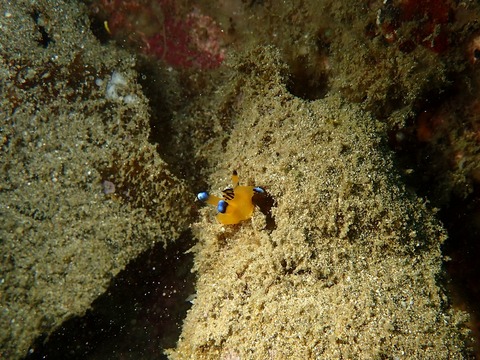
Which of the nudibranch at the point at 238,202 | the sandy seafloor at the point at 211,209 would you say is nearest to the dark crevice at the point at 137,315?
the sandy seafloor at the point at 211,209

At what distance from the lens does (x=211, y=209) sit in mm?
3348

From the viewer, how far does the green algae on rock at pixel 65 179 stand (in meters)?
3.29

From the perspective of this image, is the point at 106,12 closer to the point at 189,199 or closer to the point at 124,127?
the point at 124,127

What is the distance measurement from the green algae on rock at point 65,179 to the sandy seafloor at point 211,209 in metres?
0.01

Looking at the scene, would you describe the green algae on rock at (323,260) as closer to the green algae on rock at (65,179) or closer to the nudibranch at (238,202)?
the nudibranch at (238,202)

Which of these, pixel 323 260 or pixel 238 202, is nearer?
pixel 323 260

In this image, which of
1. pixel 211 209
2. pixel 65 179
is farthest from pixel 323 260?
pixel 65 179

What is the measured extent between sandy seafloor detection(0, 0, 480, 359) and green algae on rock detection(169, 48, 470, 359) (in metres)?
0.01

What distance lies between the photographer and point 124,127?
11.8 ft

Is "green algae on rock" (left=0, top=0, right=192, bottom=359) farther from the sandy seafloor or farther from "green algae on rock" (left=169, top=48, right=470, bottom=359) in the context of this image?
"green algae on rock" (left=169, top=48, right=470, bottom=359)

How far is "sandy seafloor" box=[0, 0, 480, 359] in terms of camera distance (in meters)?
2.19

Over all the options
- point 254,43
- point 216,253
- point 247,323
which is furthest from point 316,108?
point 247,323

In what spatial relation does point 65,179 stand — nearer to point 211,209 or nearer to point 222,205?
point 211,209

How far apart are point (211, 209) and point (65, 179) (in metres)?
1.56
